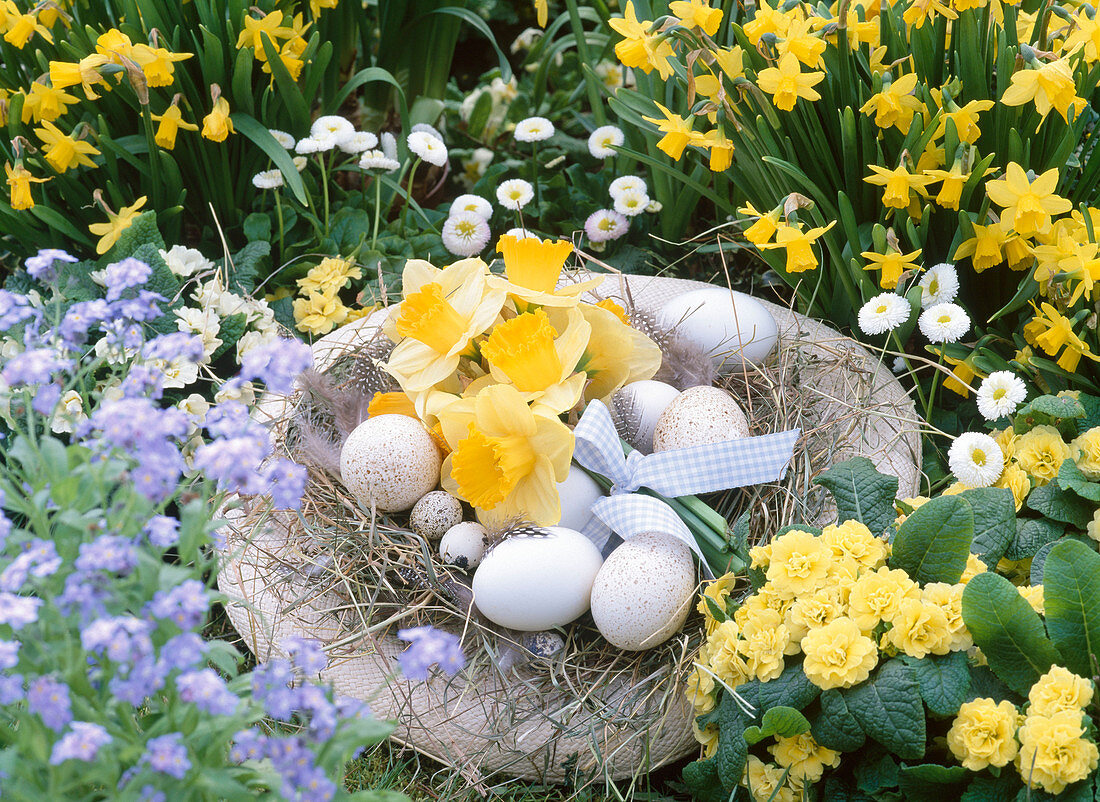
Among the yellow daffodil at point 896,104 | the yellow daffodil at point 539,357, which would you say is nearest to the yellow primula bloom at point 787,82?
the yellow daffodil at point 896,104

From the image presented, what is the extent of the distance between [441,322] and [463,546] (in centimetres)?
35

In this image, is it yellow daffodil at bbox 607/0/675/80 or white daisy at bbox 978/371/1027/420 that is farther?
yellow daffodil at bbox 607/0/675/80

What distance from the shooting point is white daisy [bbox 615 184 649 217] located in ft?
7.12

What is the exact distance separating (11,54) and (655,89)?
1434 mm

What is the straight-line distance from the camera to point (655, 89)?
7.12ft

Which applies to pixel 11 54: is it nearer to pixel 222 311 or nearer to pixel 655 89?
pixel 222 311

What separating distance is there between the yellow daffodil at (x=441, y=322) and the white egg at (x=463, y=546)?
24cm

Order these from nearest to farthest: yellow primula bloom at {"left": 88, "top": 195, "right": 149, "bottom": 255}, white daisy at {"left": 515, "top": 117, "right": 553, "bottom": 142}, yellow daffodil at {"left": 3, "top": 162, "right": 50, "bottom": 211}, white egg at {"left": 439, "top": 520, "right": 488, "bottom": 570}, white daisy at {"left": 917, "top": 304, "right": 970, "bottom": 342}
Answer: white egg at {"left": 439, "top": 520, "right": 488, "bottom": 570}, white daisy at {"left": 917, "top": 304, "right": 970, "bottom": 342}, yellow daffodil at {"left": 3, "top": 162, "right": 50, "bottom": 211}, yellow primula bloom at {"left": 88, "top": 195, "right": 149, "bottom": 255}, white daisy at {"left": 515, "top": 117, "right": 553, "bottom": 142}

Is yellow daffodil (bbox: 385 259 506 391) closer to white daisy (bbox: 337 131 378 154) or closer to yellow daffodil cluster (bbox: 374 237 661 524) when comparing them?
yellow daffodil cluster (bbox: 374 237 661 524)

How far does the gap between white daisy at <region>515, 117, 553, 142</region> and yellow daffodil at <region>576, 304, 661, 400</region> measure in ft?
2.89

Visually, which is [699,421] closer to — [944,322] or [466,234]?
[944,322]

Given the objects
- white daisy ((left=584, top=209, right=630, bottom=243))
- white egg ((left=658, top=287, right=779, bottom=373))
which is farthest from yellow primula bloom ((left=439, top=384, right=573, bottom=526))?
white daisy ((left=584, top=209, right=630, bottom=243))

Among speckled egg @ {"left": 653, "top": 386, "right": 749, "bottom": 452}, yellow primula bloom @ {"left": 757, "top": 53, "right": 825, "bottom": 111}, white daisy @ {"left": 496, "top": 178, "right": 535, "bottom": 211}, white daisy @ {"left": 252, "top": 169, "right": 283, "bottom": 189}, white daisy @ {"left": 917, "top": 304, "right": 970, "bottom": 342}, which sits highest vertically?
yellow primula bloom @ {"left": 757, "top": 53, "right": 825, "bottom": 111}

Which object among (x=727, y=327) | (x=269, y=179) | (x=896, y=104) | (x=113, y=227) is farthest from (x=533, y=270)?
(x=113, y=227)
